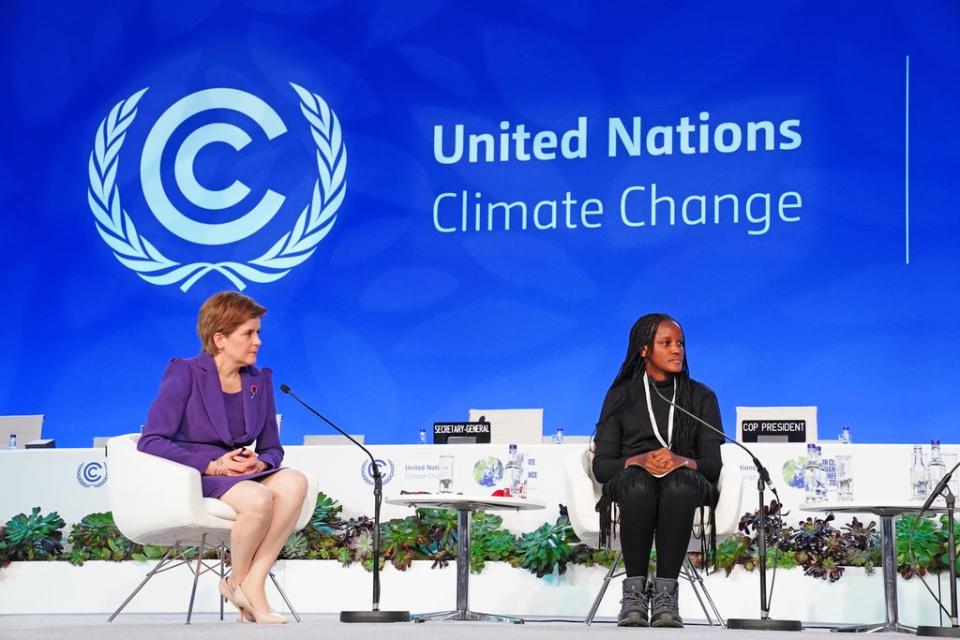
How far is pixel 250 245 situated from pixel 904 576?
415 centimetres

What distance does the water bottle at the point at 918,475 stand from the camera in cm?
473

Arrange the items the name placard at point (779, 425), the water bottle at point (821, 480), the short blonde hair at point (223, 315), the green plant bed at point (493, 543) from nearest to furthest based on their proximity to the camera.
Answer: the short blonde hair at point (223, 315), the green plant bed at point (493, 543), the water bottle at point (821, 480), the name placard at point (779, 425)

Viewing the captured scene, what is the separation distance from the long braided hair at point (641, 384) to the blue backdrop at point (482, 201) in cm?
263

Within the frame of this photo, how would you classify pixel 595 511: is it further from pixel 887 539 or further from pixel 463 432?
pixel 463 432

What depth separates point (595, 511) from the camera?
165 inches

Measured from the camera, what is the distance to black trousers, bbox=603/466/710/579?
3.75 metres

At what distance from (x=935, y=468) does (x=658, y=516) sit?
1.54 metres

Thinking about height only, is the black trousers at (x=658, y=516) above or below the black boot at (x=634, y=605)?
above

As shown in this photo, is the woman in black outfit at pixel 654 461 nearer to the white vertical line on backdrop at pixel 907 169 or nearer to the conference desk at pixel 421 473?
the conference desk at pixel 421 473

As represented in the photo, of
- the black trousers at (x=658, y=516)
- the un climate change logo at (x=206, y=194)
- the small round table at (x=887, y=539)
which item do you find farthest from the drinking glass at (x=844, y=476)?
the un climate change logo at (x=206, y=194)

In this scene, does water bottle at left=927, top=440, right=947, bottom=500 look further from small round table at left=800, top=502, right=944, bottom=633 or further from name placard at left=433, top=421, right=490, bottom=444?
name placard at left=433, top=421, right=490, bottom=444

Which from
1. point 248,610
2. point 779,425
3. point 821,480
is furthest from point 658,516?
point 779,425

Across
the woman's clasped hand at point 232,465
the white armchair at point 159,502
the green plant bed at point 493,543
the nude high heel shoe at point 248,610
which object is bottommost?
the nude high heel shoe at point 248,610

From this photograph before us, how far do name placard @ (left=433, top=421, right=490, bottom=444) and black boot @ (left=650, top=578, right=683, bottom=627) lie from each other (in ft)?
6.10
